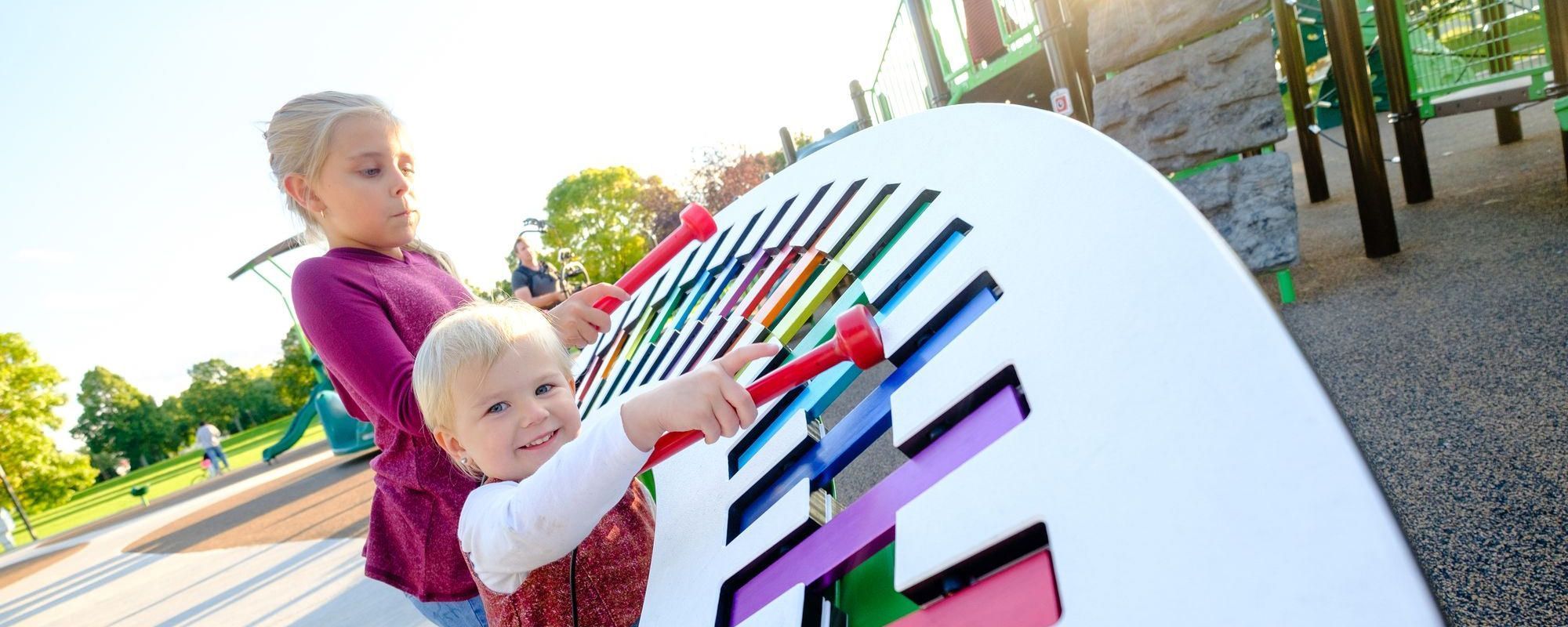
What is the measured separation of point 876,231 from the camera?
1146mm

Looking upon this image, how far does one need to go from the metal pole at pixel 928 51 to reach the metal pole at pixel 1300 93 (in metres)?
2.68

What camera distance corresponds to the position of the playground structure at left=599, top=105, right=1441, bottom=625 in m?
0.37

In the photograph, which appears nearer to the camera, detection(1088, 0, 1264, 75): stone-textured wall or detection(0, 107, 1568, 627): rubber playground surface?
detection(0, 107, 1568, 627): rubber playground surface

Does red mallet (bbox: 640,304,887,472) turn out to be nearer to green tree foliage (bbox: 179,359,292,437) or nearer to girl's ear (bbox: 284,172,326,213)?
girl's ear (bbox: 284,172,326,213)

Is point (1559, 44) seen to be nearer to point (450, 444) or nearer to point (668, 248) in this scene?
point (668, 248)

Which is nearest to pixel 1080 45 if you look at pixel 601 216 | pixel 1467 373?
pixel 1467 373

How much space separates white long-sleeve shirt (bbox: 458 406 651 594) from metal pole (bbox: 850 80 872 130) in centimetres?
830

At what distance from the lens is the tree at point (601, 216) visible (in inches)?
1179

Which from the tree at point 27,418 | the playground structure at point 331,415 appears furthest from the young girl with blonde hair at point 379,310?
the tree at point 27,418

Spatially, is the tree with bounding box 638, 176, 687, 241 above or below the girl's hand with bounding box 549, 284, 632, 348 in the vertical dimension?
above

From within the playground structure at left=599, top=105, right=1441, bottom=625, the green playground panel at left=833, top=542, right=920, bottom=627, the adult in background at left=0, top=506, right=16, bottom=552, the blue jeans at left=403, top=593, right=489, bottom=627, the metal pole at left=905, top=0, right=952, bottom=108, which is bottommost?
the adult in background at left=0, top=506, right=16, bottom=552

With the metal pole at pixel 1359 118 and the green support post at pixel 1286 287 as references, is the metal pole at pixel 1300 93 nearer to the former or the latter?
the metal pole at pixel 1359 118

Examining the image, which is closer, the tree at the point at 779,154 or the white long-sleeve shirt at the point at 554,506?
the white long-sleeve shirt at the point at 554,506

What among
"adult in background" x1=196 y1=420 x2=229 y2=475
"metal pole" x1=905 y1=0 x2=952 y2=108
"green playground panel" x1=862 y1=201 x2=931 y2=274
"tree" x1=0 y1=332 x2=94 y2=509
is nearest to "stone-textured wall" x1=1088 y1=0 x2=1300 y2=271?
"green playground panel" x1=862 y1=201 x2=931 y2=274
